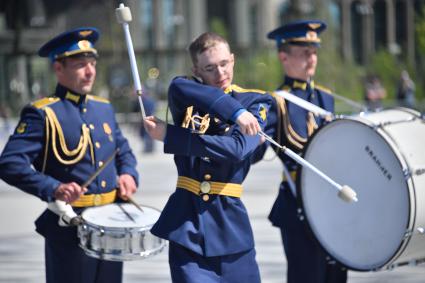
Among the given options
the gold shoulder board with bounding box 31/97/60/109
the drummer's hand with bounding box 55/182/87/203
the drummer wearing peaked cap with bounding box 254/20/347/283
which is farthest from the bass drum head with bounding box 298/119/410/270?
the gold shoulder board with bounding box 31/97/60/109

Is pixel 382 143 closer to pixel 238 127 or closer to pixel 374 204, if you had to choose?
pixel 374 204

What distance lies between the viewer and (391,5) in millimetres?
56344

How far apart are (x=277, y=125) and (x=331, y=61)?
25.2 meters

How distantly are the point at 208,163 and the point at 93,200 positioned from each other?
3.04 ft

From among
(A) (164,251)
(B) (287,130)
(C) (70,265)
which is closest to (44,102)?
(C) (70,265)

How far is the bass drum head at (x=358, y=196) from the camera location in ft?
13.5

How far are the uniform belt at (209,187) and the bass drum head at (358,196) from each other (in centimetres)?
63

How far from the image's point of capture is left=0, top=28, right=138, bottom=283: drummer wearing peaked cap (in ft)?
14.7

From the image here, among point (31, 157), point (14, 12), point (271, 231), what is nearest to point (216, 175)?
point (31, 157)

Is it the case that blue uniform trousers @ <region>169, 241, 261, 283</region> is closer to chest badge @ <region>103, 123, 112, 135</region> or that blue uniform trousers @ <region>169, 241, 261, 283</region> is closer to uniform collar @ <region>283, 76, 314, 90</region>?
chest badge @ <region>103, 123, 112, 135</region>

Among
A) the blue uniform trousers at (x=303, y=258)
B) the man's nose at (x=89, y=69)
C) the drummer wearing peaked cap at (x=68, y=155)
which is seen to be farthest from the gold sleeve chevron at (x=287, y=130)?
the man's nose at (x=89, y=69)

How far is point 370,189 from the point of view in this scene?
4293 mm

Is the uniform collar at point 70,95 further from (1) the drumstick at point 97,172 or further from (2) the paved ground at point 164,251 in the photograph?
(2) the paved ground at point 164,251

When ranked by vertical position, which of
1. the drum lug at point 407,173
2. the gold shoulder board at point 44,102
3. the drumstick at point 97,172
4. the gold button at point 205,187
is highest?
the gold shoulder board at point 44,102
